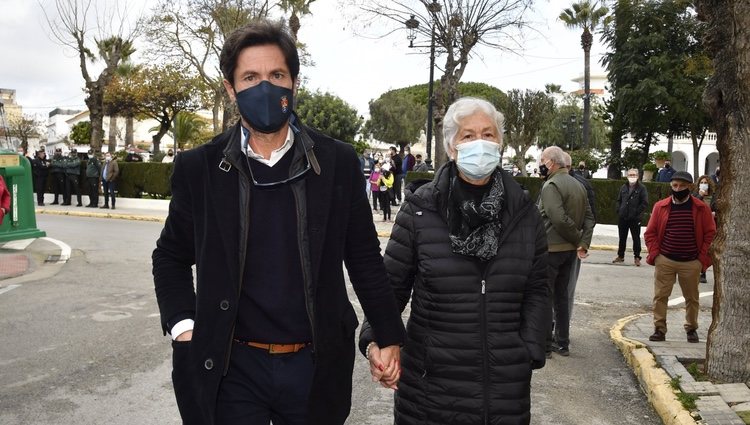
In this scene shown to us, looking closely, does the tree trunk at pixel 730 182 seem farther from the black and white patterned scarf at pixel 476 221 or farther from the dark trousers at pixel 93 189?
the dark trousers at pixel 93 189

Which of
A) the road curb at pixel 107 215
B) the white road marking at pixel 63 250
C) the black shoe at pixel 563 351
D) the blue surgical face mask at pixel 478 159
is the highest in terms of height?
the blue surgical face mask at pixel 478 159

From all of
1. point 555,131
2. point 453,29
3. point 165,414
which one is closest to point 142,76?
point 453,29

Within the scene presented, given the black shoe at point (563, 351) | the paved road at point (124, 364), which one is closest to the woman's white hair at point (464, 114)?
the paved road at point (124, 364)

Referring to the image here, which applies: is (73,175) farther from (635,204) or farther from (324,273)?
(324,273)

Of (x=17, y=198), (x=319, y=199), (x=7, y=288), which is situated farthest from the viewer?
(x=17, y=198)

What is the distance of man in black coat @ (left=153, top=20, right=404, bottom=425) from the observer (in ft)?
7.39

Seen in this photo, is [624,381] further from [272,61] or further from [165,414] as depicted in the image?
[272,61]

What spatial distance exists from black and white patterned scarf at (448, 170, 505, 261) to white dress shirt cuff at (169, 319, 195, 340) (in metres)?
1.09

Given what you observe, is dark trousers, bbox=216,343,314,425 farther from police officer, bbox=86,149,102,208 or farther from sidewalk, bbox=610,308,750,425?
police officer, bbox=86,149,102,208

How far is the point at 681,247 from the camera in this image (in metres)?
6.77

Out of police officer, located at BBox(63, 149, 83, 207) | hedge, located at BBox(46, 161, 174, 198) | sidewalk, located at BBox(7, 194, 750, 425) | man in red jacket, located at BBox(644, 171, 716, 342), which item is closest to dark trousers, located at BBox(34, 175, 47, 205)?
police officer, located at BBox(63, 149, 83, 207)

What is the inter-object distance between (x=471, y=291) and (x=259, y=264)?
3.13ft

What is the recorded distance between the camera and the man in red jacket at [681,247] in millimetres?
6633

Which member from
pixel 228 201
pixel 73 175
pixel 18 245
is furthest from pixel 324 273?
pixel 73 175
